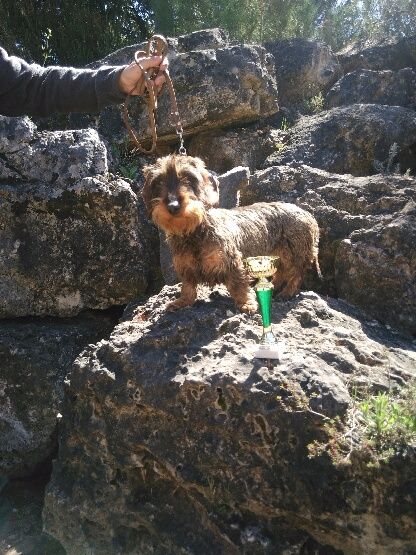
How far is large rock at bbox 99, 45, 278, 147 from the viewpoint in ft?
21.1

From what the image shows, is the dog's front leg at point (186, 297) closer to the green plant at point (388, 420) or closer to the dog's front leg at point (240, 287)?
the dog's front leg at point (240, 287)

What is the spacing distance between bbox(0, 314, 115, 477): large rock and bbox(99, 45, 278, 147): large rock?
3192 mm

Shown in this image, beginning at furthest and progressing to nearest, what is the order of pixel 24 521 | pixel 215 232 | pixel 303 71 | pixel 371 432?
1. pixel 303 71
2. pixel 24 521
3. pixel 215 232
4. pixel 371 432

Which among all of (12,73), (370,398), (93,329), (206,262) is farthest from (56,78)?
(370,398)

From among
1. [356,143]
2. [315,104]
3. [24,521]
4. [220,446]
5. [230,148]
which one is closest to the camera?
[220,446]

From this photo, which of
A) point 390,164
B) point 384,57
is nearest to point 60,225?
point 390,164

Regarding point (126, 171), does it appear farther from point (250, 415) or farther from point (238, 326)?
point (250, 415)

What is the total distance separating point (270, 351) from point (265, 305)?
0.29 metres

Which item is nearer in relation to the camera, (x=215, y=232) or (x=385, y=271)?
(x=215, y=232)

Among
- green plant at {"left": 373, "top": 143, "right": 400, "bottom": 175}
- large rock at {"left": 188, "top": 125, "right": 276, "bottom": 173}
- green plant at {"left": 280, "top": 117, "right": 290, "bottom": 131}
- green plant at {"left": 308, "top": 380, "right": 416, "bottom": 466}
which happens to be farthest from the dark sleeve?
green plant at {"left": 280, "top": 117, "right": 290, "bottom": 131}

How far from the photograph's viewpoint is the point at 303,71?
9094 millimetres

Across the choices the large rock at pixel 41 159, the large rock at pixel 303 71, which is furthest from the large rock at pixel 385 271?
the large rock at pixel 303 71

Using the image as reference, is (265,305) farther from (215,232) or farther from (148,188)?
(148,188)

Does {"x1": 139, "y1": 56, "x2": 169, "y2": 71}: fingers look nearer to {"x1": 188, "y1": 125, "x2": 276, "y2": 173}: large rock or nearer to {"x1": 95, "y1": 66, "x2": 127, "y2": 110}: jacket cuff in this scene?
{"x1": 95, "y1": 66, "x2": 127, "y2": 110}: jacket cuff
